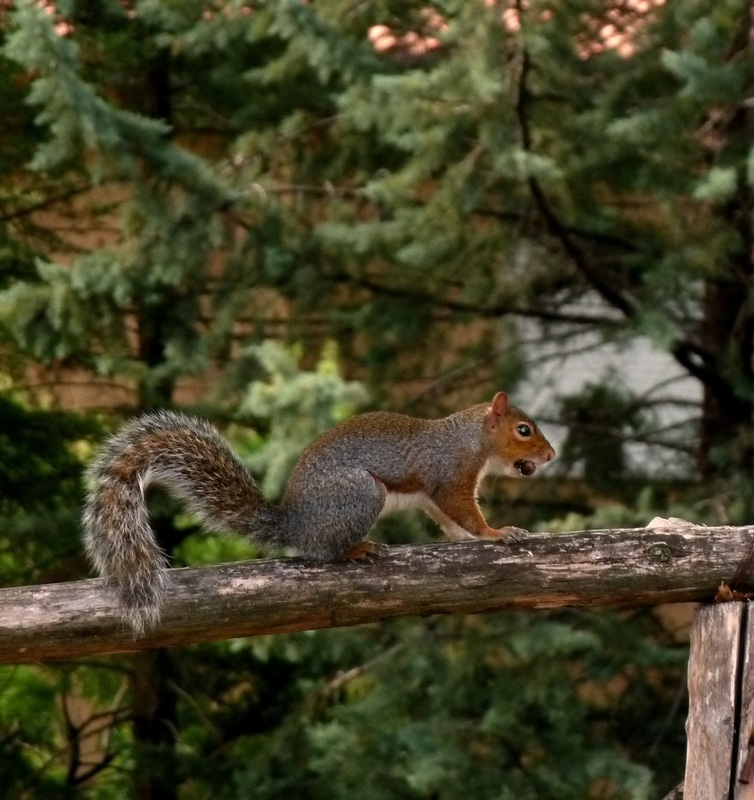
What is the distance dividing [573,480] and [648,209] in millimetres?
1141

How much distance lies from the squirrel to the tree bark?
0.08 m

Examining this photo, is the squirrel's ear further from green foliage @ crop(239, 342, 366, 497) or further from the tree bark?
green foliage @ crop(239, 342, 366, 497)

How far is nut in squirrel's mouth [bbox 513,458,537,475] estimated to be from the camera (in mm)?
3197

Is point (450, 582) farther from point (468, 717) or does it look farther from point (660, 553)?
point (468, 717)

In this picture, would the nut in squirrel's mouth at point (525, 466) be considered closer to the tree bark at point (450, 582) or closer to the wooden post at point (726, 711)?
the tree bark at point (450, 582)

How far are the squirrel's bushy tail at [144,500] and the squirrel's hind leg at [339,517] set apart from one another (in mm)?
96

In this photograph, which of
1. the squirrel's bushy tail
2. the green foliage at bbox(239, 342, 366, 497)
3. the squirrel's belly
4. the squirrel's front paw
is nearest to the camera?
the squirrel's bushy tail

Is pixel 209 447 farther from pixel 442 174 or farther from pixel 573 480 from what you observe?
pixel 573 480

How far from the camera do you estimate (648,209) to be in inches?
223

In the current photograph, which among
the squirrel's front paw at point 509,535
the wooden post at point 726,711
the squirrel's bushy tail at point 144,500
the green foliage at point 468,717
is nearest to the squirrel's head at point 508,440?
the squirrel's front paw at point 509,535

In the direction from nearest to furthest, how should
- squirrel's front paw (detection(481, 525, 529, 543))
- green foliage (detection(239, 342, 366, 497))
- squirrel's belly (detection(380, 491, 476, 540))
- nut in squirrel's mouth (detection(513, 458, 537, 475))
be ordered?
squirrel's front paw (detection(481, 525, 529, 543)), squirrel's belly (detection(380, 491, 476, 540)), nut in squirrel's mouth (detection(513, 458, 537, 475)), green foliage (detection(239, 342, 366, 497))

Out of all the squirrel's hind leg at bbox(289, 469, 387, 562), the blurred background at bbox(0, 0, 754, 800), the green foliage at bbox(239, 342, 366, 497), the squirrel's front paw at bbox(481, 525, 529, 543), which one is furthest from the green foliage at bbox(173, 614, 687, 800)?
the squirrel's hind leg at bbox(289, 469, 387, 562)

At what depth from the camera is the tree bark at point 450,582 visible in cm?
250

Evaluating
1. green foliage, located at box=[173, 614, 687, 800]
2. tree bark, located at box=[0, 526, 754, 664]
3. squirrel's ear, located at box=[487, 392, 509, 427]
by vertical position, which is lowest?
green foliage, located at box=[173, 614, 687, 800]
